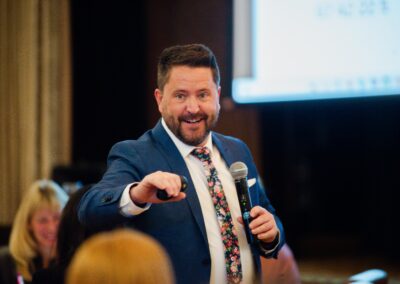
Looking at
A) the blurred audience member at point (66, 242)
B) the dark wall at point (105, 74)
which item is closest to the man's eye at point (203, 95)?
the blurred audience member at point (66, 242)

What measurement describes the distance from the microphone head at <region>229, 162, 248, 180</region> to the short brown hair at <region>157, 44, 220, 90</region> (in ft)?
0.94

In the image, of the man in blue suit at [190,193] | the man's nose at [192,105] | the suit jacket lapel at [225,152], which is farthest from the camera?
the suit jacket lapel at [225,152]

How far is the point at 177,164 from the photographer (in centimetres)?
218

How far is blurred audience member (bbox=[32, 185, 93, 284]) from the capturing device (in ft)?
7.88

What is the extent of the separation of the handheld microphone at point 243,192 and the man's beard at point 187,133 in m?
0.15

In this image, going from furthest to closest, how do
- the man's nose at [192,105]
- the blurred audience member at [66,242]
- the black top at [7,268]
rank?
the black top at [7,268] < the blurred audience member at [66,242] < the man's nose at [192,105]

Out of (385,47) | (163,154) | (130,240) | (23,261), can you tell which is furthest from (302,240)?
(130,240)

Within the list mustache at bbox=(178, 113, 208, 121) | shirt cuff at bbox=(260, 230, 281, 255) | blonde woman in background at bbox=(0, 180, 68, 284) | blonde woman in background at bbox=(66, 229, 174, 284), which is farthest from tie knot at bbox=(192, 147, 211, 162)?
blonde woman in background at bbox=(0, 180, 68, 284)

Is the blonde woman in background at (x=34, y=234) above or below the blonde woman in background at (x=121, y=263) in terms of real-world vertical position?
below

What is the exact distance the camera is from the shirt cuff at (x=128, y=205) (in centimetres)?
194

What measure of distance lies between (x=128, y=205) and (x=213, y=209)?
0.33 metres

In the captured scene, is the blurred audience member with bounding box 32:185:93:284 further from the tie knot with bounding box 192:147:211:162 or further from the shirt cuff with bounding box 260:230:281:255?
the shirt cuff with bounding box 260:230:281:255

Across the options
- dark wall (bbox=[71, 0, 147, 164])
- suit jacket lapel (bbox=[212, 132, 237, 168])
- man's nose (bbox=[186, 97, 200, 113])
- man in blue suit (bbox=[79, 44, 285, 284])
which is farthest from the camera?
dark wall (bbox=[71, 0, 147, 164])

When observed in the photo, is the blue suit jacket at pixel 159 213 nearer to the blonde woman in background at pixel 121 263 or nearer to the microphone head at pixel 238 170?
the microphone head at pixel 238 170
